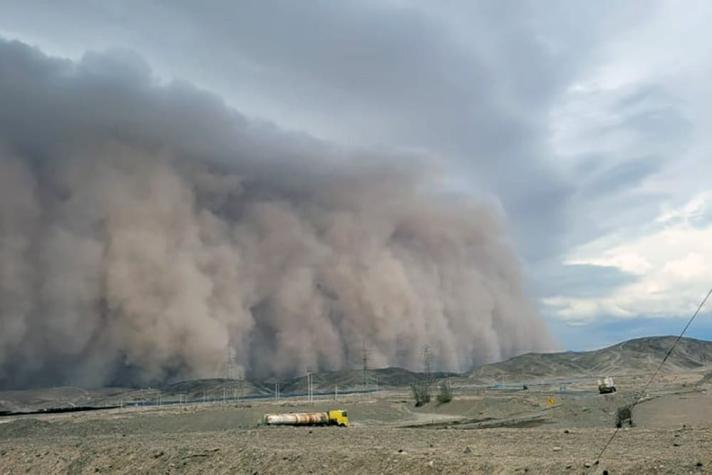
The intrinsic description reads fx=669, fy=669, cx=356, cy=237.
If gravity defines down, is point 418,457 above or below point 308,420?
below

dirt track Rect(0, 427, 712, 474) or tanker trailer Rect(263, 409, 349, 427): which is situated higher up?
tanker trailer Rect(263, 409, 349, 427)

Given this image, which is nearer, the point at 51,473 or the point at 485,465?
the point at 485,465

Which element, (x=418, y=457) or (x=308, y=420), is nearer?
(x=418, y=457)

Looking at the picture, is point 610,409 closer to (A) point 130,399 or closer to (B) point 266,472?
(B) point 266,472

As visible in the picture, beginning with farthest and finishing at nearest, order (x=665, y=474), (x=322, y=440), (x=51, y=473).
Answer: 1. (x=322, y=440)
2. (x=51, y=473)
3. (x=665, y=474)

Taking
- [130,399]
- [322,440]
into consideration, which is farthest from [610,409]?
[130,399]

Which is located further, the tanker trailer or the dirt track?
the tanker trailer

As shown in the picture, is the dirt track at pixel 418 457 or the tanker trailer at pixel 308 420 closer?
the dirt track at pixel 418 457

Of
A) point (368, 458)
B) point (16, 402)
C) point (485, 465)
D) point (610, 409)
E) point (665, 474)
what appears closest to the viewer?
point (665, 474)

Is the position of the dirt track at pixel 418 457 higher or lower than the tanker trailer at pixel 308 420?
lower

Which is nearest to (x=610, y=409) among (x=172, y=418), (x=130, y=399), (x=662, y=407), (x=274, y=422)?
(x=662, y=407)

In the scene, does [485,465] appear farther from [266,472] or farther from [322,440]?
[322,440]
